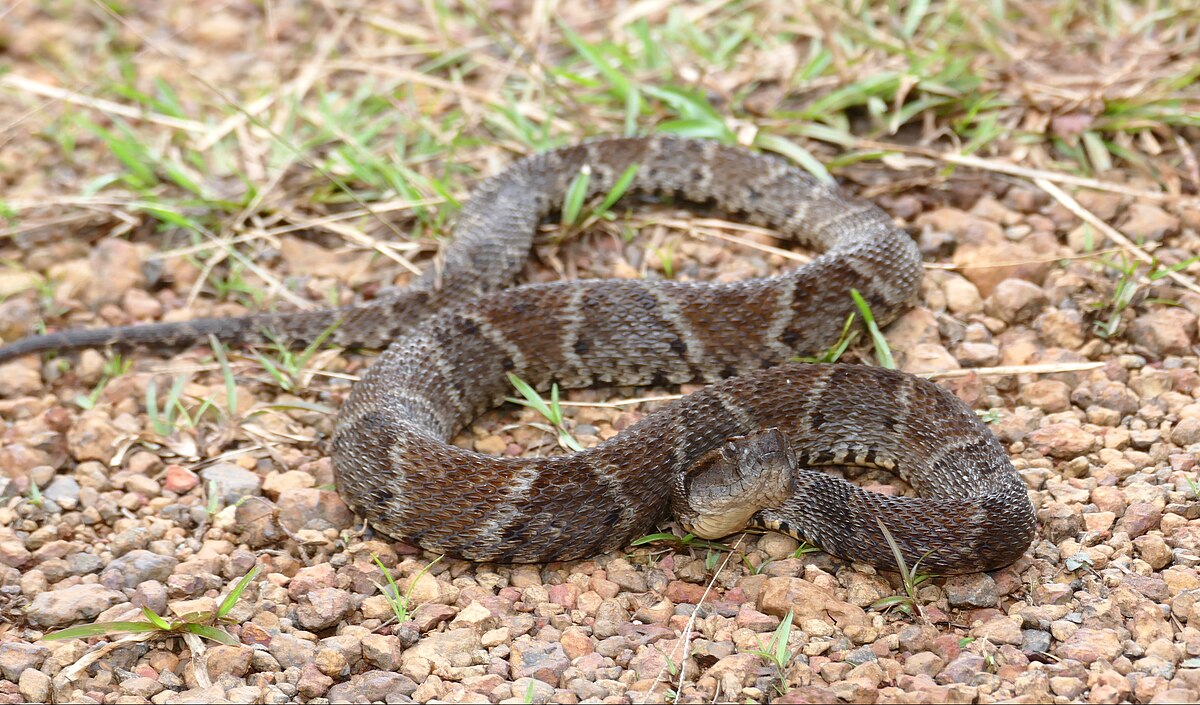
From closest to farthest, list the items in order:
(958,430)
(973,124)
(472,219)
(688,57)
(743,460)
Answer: (743,460)
(958,430)
(472,219)
(973,124)
(688,57)

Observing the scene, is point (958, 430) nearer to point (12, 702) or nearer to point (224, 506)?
point (224, 506)

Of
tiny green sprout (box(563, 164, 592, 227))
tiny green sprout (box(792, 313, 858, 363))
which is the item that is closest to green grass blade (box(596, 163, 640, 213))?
tiny green sprout (box(563, 164, 592, 227))

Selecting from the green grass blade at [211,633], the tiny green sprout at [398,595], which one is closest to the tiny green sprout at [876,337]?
the tiny green sprout at [398,595]

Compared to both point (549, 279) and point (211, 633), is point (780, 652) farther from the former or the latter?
point (549, 279)

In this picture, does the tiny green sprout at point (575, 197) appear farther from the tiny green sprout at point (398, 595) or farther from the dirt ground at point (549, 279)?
the tiny green sprout at point (398, 595)

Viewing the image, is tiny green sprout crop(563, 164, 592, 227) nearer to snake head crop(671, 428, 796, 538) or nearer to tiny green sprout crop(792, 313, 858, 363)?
tiny green sprout crop(792, 313, 858, 363)

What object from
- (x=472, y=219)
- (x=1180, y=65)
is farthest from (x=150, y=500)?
(x=1180, y=65)
